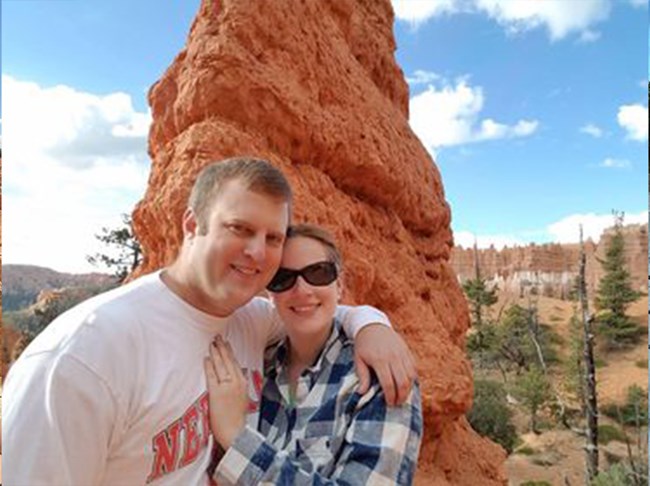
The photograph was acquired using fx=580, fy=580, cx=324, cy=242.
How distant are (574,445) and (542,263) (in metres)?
59.7

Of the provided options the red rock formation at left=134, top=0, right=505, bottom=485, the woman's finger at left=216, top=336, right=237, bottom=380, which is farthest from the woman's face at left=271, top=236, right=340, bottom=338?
the red rock formation at left=134, top=0, right=505, bottom=485

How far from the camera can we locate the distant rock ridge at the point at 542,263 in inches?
2512

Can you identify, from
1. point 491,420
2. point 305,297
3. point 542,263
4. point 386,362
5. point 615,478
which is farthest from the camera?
point 542,263

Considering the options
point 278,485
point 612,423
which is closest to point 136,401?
point 278,485

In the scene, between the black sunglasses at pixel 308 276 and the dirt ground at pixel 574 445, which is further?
the dirt ground at pixel 574 445

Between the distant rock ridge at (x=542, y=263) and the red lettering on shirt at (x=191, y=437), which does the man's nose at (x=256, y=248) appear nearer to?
the red lettering on shirt at (x=191, y=437)

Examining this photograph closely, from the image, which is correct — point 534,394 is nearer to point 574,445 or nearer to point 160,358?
point 574,445

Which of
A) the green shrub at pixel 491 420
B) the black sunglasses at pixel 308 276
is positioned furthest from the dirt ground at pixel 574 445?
the black sunglasses at pixel 308 276

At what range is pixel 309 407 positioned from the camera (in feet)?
6.09

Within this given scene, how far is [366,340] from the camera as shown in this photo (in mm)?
1929

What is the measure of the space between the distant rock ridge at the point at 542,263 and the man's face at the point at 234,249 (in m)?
62.0

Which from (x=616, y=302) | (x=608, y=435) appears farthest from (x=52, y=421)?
(x=616, y=302)

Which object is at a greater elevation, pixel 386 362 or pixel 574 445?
pixel 386 362

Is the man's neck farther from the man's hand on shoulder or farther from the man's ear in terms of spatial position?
the man's hand on shoulder
